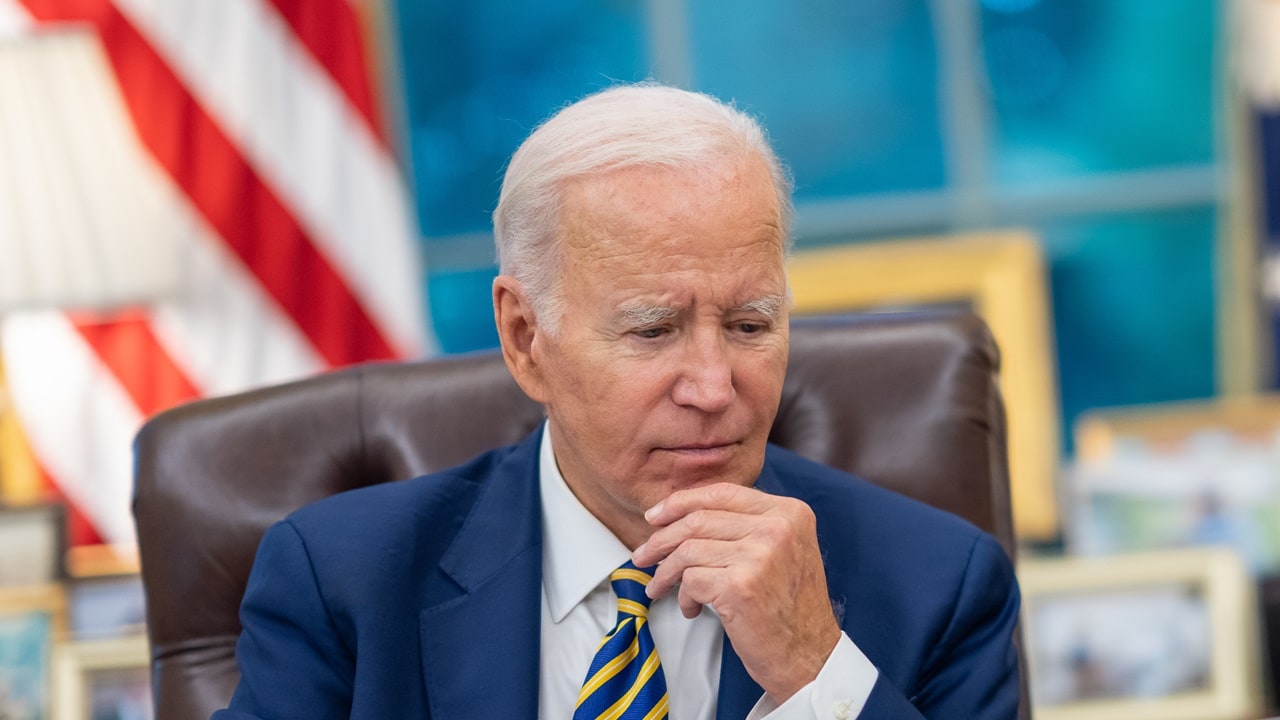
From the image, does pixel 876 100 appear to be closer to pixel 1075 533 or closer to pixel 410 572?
pixel 1075 533

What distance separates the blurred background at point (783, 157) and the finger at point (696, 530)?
4.66ft

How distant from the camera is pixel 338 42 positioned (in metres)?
3.23

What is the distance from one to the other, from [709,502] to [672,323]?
19 centimetres

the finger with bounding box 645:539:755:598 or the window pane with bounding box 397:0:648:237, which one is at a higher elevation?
the window pane with bounding box 397:0:648:237

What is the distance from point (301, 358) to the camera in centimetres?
315

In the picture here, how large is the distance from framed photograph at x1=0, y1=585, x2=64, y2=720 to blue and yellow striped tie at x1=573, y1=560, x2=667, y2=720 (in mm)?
1205

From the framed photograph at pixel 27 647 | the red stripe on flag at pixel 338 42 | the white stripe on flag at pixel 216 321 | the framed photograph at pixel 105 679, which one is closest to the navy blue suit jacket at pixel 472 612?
the framed photograph at pixel 105 679

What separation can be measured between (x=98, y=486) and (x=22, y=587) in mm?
547

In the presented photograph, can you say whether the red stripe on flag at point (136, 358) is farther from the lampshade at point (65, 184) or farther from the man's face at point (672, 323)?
the man's face at point (672, 323)

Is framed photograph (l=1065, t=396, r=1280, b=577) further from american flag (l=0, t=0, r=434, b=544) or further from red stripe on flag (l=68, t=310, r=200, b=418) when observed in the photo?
red stripe on flag (l=68, t=310, r=200, b=418)

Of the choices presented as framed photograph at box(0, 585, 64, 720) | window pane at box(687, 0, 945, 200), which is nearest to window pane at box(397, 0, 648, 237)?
window pane at box(687, 0, 945, 200)

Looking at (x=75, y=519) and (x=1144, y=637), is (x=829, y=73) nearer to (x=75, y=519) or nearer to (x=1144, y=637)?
(x=1144, y=637)

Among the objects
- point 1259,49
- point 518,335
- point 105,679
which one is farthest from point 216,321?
point 1259,49

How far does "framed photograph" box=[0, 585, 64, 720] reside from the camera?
90.3 inches
